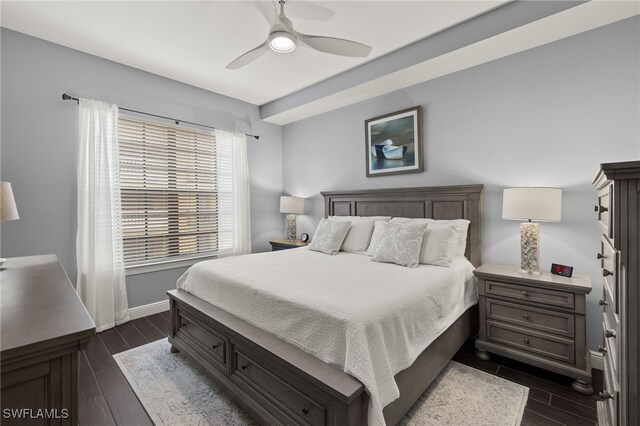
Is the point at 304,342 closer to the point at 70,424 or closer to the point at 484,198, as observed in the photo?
the point at 70,424

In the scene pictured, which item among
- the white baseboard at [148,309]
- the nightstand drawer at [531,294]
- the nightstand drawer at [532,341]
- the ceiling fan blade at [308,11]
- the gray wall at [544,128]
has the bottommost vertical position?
the white baseboard at [148,309]

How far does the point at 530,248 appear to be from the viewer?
244 centimetres

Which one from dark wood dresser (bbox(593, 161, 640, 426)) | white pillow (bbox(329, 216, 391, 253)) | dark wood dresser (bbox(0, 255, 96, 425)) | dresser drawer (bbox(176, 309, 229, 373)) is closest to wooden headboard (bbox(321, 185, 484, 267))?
white pillow (bbox(329, 216, 391, 253))

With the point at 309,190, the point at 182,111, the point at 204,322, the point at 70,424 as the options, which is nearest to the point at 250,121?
the point at 182,111

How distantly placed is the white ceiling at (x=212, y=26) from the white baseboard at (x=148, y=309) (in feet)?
9.31

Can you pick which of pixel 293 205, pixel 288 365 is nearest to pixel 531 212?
pixel 288 365

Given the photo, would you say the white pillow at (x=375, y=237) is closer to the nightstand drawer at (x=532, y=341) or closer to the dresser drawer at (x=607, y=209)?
the nightstand drawer at (x=532, y=341)

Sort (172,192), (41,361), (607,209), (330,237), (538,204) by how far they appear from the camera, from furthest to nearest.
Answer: (172,192), (330,237), (538,204), (607,209), (41,361)

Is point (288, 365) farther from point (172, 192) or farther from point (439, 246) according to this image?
point (172, 192)

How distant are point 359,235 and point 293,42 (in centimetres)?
202

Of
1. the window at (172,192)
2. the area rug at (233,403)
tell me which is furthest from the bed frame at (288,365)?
the window at (172,192)

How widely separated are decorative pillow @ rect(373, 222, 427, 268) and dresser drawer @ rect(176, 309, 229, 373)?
1510 mm

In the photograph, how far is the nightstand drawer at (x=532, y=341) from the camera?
6.90 ft

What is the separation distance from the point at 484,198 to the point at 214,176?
344 cm
